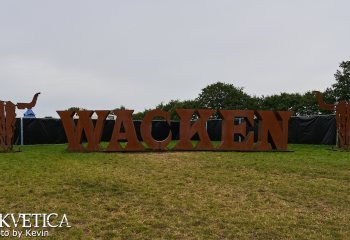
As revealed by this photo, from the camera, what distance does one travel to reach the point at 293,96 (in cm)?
4734

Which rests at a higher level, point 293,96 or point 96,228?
point 293,96

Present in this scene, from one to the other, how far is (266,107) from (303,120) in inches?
1058

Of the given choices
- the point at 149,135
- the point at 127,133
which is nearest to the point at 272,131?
the point at 149,135

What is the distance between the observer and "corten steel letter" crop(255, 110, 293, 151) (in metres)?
16.4

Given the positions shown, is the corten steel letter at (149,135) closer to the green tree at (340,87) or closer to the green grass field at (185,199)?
the green grass field at (185,199)

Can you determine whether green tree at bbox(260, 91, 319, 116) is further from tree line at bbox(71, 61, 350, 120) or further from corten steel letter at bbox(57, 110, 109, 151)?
corten steel letter at bbox(57, 110, 109, 151)

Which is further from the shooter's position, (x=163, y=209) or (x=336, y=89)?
Answer: (x=336, y=89)

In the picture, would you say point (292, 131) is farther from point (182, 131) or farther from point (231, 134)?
point (182, 131)

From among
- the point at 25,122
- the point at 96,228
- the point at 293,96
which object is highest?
the point at 293,96

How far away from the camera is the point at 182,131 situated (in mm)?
16172

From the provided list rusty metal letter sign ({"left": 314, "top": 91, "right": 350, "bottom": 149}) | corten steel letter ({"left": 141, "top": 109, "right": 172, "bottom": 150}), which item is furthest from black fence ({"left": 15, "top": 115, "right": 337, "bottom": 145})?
corten steel letter ({"left": 141, "top": 109, "right": 172, "bottom": 150})

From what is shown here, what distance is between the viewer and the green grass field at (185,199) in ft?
17.0

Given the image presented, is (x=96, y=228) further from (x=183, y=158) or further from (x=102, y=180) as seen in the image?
(x=183, y=158)

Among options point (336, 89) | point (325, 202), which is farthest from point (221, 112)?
point (336, 89)
